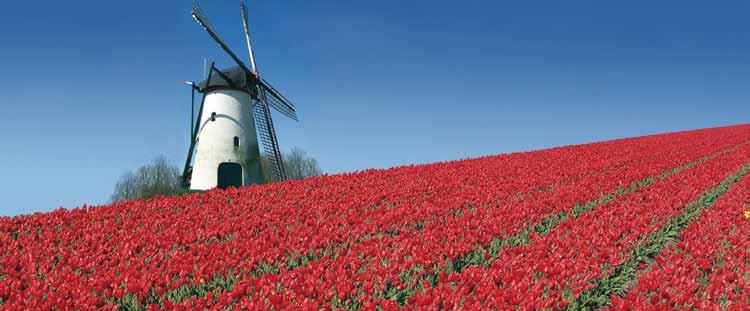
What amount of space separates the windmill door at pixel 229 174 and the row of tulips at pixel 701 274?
1883 centimetres

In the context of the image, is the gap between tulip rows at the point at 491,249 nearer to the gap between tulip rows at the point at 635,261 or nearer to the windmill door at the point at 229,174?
the gap between tulip rows at the point at 635,261

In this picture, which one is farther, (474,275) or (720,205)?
(720,205)

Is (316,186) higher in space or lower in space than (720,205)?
higher

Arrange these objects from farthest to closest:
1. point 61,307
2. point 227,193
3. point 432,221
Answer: point 227,193
point 432,221
point 61,307

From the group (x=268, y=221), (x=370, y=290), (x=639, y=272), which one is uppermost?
(x=268, y=221)

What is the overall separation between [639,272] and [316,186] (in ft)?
27.9

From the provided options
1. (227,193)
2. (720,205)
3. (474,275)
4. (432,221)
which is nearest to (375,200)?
(432,221)

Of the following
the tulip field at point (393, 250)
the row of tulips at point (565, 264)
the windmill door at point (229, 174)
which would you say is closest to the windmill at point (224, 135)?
the windmill door at point (229, 174)

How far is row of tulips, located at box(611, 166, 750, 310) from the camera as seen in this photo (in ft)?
17.9

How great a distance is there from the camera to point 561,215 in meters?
9.95

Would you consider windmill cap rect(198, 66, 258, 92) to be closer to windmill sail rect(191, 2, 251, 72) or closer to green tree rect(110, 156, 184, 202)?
windmill sail rect(191, 2, 251, 72)

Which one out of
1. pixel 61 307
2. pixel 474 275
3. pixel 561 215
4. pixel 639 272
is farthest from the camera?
pixel 561 215

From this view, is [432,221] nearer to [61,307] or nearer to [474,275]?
[474,275]

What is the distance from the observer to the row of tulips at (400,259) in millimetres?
5344
